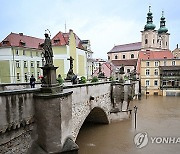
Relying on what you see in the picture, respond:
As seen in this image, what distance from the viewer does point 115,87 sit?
18766mm

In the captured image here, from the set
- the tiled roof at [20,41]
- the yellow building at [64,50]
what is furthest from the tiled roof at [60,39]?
the tiled roof at [20,41]

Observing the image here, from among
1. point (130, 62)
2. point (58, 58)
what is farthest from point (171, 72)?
point (58, 58)

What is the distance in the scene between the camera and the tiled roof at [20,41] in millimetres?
29047

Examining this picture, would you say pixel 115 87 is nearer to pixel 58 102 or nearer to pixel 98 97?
pixel 98 97

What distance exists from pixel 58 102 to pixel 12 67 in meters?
23.7

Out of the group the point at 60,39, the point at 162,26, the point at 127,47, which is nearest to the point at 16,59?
the point at 60,39

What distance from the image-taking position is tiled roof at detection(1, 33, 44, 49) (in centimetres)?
2905

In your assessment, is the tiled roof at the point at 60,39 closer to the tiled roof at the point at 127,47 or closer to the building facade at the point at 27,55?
the building facade at the point at 27,55

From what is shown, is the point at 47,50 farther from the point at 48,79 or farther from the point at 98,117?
the point at 98,117

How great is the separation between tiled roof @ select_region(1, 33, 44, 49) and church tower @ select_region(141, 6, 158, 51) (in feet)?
122

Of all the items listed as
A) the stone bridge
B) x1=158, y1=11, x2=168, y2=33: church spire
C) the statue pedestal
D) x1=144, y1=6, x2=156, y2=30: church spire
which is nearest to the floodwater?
the stone bridge

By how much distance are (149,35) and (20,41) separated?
41.5 m

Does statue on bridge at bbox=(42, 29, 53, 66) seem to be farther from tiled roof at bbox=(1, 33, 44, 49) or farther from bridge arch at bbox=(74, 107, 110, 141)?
tiled roof at bbox=(1, 33, 44, 49)

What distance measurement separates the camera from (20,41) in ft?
99.6
